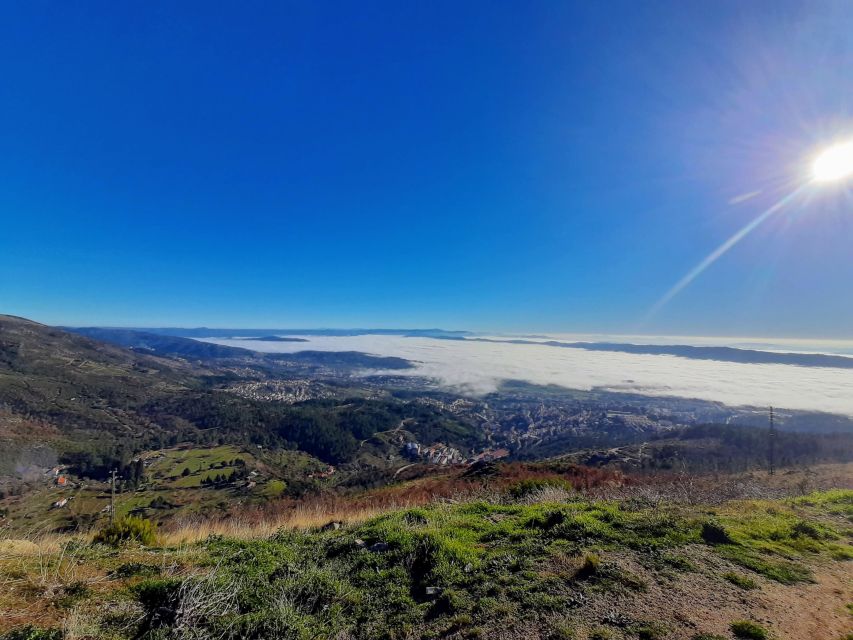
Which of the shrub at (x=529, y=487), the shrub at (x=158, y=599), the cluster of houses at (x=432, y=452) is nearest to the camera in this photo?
the shrub at (x=158, y=599)

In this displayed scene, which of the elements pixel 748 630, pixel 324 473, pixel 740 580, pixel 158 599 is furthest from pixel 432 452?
pixel 748 630

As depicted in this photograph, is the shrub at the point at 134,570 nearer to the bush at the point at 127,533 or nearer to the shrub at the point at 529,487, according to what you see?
the bush at the point at 127,533

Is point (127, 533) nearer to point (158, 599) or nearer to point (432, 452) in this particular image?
point (158, 599)

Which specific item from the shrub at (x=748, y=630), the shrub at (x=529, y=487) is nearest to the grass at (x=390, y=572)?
the shrub at (x=748, y=630)

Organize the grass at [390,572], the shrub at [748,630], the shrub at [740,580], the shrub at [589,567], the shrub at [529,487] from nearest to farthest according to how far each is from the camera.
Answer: the shrub at [748,630] → the grass at [390,572] → the shrub at [740,580] → the shrub at [589,567] → the shrub at [529,487]

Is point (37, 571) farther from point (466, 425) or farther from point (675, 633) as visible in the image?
point (466, 425)

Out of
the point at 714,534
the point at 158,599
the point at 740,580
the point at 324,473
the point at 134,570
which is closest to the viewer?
the point at 158,599

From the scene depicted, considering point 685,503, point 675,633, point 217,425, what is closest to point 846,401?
point 685,503
